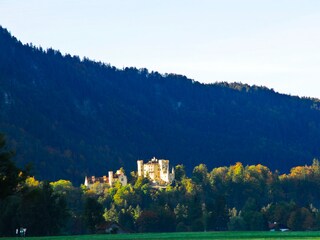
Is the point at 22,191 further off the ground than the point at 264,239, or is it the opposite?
the point at 22,191

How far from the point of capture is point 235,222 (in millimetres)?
162750

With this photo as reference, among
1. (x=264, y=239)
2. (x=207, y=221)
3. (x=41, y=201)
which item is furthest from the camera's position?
(x=207, y=221)

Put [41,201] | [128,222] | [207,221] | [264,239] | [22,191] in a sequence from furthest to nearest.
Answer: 1. [128,222]
2. [207,221]
3. [41,201]
4. [22,191]
5. [264,239]

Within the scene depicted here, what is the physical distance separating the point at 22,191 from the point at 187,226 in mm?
83084

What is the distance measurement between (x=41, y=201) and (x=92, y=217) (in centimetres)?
1177

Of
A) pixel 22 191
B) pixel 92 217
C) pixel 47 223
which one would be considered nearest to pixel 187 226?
pixel 92 217

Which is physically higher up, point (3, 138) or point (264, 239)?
point (3, 138)

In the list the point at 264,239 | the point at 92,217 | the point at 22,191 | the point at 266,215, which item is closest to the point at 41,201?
the point at 92,217

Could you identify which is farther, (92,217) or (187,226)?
(187,226)

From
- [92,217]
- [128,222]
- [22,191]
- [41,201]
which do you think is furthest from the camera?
[128,222]

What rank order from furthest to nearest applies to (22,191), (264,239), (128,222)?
(128,222)
(22,191)
(264,239)

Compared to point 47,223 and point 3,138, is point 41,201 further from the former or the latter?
point 3,138

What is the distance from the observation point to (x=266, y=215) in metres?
164

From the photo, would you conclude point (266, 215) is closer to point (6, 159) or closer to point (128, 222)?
point (128, 222)
